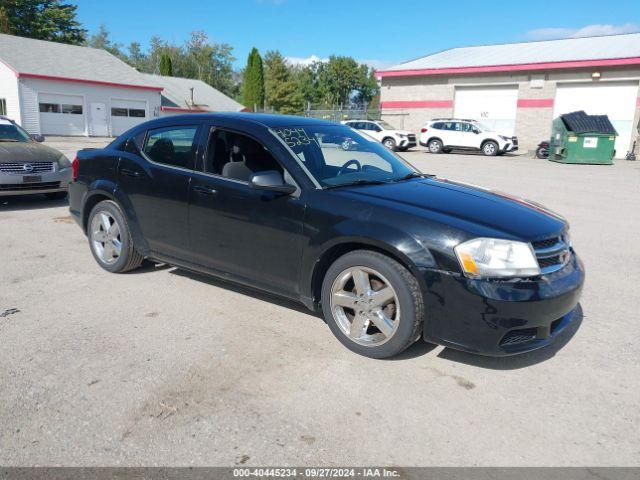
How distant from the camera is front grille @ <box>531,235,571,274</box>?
11.0ft

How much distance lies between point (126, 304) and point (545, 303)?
3304 mm

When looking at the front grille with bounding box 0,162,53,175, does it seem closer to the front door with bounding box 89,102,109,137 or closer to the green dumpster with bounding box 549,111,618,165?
the green dumpster with bounding box 549,111,618,165

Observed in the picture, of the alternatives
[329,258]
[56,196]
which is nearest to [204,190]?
[329,258]

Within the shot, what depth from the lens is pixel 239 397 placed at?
3074 mm

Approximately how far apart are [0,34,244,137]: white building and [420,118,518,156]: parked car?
21637mm

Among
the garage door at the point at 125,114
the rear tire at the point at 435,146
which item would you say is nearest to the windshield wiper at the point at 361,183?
the rear tire at the point at 435,146

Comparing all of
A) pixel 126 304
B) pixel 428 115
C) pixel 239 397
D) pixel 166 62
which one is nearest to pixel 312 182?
pixel 239 397

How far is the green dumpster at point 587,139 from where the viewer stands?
21.0 m

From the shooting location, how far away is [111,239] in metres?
5.28

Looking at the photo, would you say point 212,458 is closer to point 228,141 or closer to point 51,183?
point 228,141

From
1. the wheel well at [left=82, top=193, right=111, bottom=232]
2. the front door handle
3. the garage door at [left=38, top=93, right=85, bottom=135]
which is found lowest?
the wheel well at [left=82, top=193, right=111, bottom=232]

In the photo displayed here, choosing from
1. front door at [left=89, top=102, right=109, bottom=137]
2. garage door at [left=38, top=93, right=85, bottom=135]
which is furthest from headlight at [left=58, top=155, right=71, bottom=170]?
front door at [left=89, top=102, right=109, bottom=137]

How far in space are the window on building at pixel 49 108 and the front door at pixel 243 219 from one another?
32890 mm

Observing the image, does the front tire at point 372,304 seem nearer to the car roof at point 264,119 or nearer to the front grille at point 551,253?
the front grille at point 551,253
